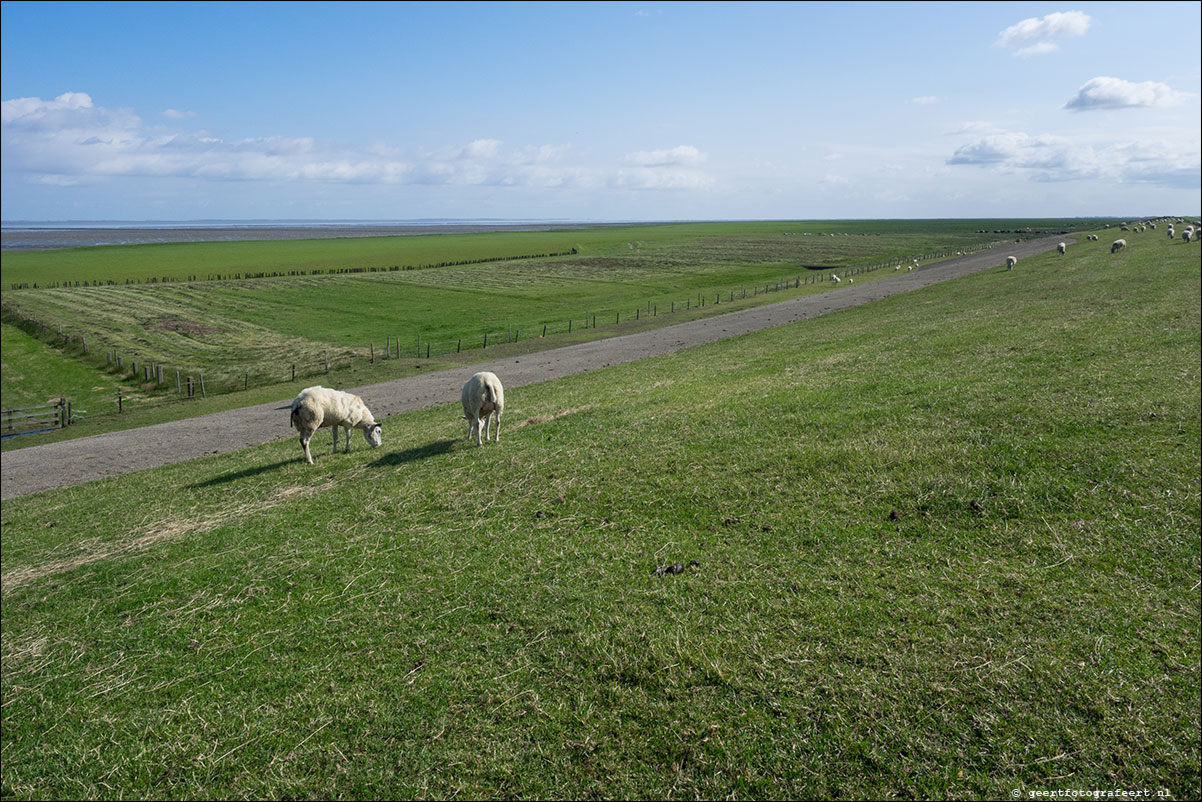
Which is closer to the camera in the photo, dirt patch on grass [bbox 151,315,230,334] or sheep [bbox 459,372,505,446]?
sheep [bbox 459,372,505,446]

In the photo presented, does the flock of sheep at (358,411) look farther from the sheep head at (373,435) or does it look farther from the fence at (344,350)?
the fence at (344,350)

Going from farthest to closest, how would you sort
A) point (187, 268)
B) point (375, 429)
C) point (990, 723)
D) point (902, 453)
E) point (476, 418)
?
point (187, 268)
point (375, 429)
point (476, 418)
point (902, 453)
point (990, 723)

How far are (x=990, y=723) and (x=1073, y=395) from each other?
1211cm

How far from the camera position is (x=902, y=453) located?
543 inches

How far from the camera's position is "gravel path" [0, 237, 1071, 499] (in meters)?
27.4

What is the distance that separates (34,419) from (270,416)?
15.2 m

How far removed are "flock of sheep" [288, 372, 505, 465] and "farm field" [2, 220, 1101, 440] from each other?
22.6 meters

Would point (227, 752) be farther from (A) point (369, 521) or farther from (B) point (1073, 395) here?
(B) point (1073, 395)

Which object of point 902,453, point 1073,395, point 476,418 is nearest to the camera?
point 902,453

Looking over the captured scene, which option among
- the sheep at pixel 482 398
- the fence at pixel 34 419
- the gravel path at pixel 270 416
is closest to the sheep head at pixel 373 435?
the sheep at pixel 482 398

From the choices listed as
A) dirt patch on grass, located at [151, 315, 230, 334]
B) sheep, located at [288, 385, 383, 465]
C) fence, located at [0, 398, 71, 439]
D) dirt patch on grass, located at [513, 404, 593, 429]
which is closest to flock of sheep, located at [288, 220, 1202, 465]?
sheep, located at [288, 385, 383, 465]

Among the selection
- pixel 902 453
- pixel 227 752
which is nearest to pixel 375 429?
pixel 227 752

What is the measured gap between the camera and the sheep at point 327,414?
67.8 feet

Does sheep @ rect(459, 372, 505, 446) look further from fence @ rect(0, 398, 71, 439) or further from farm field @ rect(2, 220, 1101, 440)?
fence @ rect(0, 398, 71, 439)
